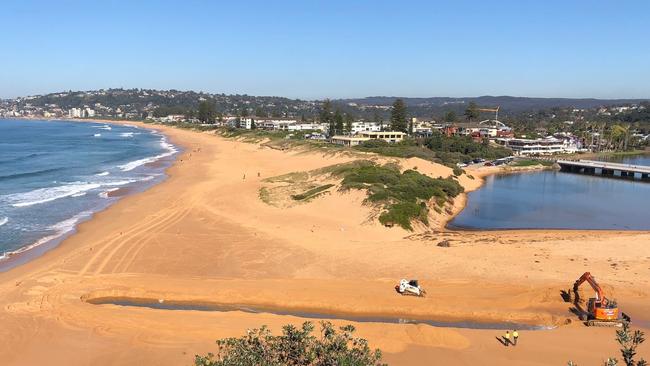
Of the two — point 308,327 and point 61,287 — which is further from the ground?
point 308,327

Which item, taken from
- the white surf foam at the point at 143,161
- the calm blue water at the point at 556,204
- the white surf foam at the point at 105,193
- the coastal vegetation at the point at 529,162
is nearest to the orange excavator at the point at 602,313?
the calm blue water at the point at 556,204

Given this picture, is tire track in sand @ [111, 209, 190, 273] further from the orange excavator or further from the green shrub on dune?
the orange excavator

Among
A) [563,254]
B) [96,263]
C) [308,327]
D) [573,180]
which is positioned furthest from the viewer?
Answer: [573,180]

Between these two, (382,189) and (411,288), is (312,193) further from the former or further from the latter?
(411,288)

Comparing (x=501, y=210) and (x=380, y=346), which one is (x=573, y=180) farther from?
(x=380, y=346)

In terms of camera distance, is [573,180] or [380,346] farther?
[573,180]

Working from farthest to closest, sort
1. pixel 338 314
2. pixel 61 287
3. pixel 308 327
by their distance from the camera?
pixel 61 287 → pixel 338 314 → pixel 308 327

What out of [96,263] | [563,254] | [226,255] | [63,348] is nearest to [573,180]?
[563,254]

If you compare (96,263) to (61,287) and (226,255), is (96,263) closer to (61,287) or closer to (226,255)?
(61,287)
